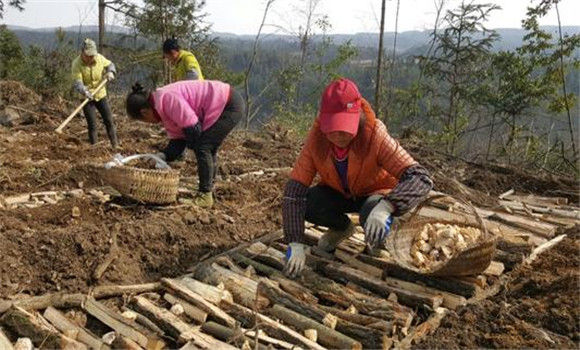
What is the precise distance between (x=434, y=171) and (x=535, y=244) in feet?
10.3

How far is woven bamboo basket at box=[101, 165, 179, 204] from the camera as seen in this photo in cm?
416

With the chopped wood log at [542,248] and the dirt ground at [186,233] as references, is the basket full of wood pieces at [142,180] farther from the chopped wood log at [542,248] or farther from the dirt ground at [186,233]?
the chopped wood log at [542,248]

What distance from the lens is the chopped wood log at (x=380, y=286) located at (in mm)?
2826

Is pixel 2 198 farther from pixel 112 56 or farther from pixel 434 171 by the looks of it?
pixel 112 56

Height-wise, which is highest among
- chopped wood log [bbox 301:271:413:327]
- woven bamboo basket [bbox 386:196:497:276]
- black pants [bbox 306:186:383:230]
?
black pants [bbox 306:186:383:230]

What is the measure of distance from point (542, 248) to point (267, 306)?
2.08 meters

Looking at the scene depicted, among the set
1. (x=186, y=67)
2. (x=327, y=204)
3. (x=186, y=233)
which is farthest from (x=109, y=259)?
(x=186, y=67)

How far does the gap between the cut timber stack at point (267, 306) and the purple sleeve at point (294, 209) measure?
27 cm

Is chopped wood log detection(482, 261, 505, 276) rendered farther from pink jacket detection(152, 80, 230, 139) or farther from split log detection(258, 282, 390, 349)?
pink jacket detection(152, 80, 230, 139)

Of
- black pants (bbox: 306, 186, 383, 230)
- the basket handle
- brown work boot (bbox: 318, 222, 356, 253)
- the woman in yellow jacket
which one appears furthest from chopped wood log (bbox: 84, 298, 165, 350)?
the woman in yellow jacket

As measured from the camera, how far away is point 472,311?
2.76 meters

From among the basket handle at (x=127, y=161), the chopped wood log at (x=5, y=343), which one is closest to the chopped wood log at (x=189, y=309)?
the chopped wood log at (x=5, y=343)

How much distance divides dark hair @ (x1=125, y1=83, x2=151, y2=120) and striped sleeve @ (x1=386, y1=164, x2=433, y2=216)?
83.6 inches

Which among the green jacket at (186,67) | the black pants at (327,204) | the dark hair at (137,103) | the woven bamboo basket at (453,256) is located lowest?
the woven bamboo basket at (453,256)
